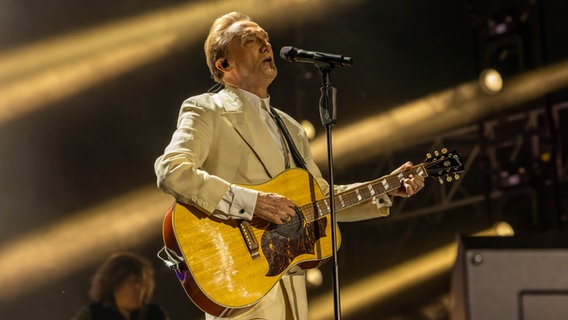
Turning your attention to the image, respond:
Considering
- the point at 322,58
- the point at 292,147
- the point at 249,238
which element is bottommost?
the point at 249,238

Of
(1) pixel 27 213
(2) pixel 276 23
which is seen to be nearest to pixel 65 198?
(1) pixel 27 213

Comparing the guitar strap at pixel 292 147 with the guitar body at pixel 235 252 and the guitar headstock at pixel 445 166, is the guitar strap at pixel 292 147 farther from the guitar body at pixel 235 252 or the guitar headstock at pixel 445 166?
the guitar headstock at pixel 445 166

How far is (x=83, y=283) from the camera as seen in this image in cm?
470

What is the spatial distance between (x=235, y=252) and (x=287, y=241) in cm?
23

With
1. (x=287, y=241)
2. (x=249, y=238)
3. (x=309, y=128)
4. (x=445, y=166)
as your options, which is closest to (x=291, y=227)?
(x=287, y=241)

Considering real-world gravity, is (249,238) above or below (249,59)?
below

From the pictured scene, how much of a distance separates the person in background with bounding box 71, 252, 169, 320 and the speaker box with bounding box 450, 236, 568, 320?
3873 mm

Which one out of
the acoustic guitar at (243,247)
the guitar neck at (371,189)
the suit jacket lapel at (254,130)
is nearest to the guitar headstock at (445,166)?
the guitar neck at (371,189)

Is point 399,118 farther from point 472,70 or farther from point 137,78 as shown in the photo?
point 137,78

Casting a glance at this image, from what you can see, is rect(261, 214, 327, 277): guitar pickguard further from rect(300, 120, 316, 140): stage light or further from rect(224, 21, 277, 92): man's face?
rect(300, 120, 316, 140): stage light

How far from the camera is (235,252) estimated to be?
2738mm

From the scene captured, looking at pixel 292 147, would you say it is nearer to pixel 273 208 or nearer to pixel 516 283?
→ pixel 273 208

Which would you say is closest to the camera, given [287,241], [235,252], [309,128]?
[235,252]

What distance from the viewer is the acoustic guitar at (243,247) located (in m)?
2.66
